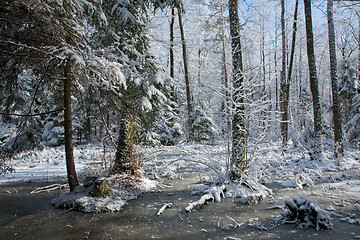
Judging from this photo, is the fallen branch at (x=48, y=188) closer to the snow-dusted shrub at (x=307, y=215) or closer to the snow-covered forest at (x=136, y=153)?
the snow-covered forest at (x=136, y=153)

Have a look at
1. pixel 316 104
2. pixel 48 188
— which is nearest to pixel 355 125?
pixel 316 104

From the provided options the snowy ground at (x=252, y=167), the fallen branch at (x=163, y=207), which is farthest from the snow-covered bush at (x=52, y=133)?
the fallen branch at (x=163, y=207)

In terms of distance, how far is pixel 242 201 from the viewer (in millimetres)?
5703

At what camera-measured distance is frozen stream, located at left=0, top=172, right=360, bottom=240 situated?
157 inches

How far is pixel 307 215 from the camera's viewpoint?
428cm

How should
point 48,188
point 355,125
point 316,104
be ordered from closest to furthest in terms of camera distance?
point 48,188
point 316,104
point 355,125

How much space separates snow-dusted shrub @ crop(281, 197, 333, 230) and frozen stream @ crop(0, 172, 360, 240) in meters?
0.15

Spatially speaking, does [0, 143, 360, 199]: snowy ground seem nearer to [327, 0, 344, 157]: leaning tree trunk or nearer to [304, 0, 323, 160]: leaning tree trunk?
[304, 0, 323, 160]: leaning tree trunk

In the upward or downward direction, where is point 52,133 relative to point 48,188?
upward

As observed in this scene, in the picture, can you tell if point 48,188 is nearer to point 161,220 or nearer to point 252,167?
point 161,220

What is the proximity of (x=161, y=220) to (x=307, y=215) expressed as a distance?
2944 mm

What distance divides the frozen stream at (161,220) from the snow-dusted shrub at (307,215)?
6.0 inches

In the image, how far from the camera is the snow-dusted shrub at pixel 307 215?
4.09 m

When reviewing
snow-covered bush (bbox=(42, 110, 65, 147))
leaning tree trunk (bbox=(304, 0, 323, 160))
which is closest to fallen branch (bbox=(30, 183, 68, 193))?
leaning tree trunk (bbox=(304, 0, 323, 160))
